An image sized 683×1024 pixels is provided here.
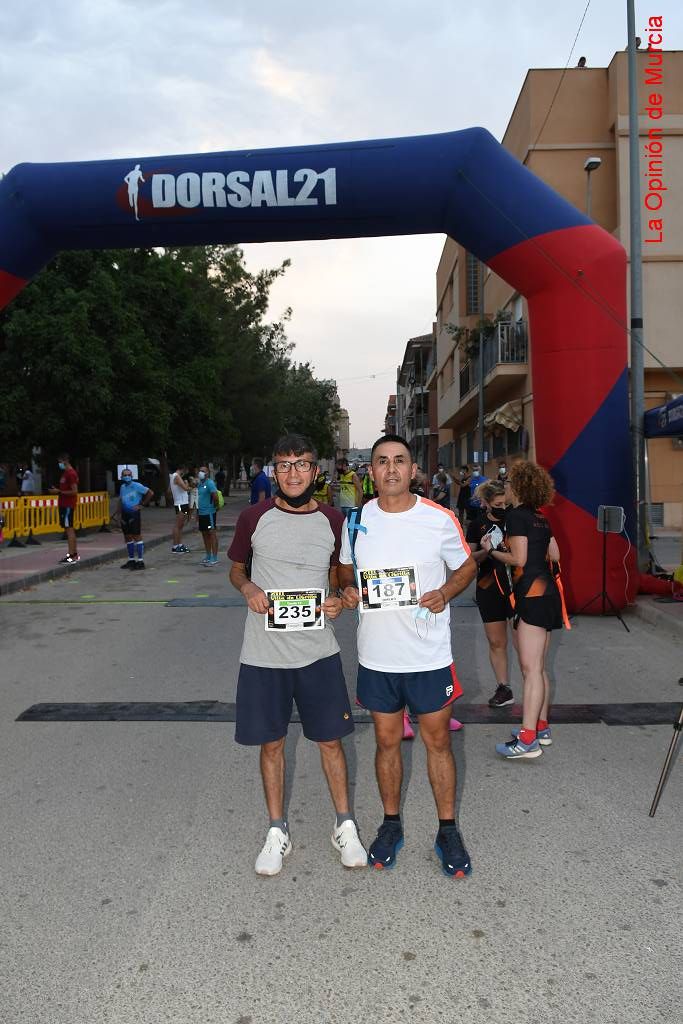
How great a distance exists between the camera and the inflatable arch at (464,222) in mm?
8258

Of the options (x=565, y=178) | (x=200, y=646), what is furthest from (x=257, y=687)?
(x=565, y=178)

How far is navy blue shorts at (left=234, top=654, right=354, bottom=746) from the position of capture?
3.31 metres

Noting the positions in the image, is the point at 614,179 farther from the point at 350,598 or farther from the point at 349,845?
the point at 349,845

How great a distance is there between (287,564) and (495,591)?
8.03 feet

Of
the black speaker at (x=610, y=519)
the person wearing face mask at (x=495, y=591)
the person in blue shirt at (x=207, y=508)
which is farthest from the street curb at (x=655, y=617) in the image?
the person in blue shirt at (x=207, y=508)

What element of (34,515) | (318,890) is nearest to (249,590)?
(318,890)

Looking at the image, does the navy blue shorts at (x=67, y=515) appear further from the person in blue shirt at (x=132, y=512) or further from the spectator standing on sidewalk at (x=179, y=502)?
the spectator standing on sidewalk at (x=179, y=502)

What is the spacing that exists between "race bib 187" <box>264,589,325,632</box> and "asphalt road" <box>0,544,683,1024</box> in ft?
3.29

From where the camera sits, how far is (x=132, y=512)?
13508 millimetres

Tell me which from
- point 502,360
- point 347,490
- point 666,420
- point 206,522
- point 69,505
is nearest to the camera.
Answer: point 666,420

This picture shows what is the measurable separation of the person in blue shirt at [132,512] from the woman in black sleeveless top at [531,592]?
32.2ft

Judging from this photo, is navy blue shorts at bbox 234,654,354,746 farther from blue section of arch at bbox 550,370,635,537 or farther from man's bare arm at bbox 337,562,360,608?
blue section of arch at bbox 550,370,635,537

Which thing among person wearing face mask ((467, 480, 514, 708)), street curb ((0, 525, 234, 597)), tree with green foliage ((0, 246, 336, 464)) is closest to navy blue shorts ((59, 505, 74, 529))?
street curb ((0, 525, 234, 597))

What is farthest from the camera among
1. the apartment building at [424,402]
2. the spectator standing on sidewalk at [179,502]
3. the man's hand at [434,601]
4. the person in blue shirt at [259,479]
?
the apartment building at [424,402]
